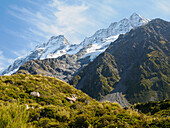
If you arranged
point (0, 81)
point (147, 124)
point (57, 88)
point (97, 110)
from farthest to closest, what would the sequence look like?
point (57, 88)
point (0, 81)
point (97, 110)
point (147, 124)

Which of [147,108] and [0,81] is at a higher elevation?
[0,81]

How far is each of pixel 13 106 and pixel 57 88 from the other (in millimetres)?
21655

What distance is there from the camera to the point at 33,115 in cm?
1309

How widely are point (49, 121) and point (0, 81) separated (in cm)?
1408

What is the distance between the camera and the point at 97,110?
1538cm

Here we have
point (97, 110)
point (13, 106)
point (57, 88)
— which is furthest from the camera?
point (57, 88)

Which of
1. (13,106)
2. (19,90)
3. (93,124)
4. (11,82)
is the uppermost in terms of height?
(11,82)

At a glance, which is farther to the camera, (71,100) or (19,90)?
(71,100)

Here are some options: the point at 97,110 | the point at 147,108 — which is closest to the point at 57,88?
the point at 97,110

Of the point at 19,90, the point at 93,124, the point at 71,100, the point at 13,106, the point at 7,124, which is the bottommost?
the point at 93,124

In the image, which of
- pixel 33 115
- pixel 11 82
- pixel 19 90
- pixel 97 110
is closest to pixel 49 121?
pixel 33 115

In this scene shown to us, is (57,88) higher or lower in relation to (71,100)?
higher

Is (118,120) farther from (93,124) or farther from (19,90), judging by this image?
(19,90)

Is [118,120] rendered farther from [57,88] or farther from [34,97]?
[57,88]
